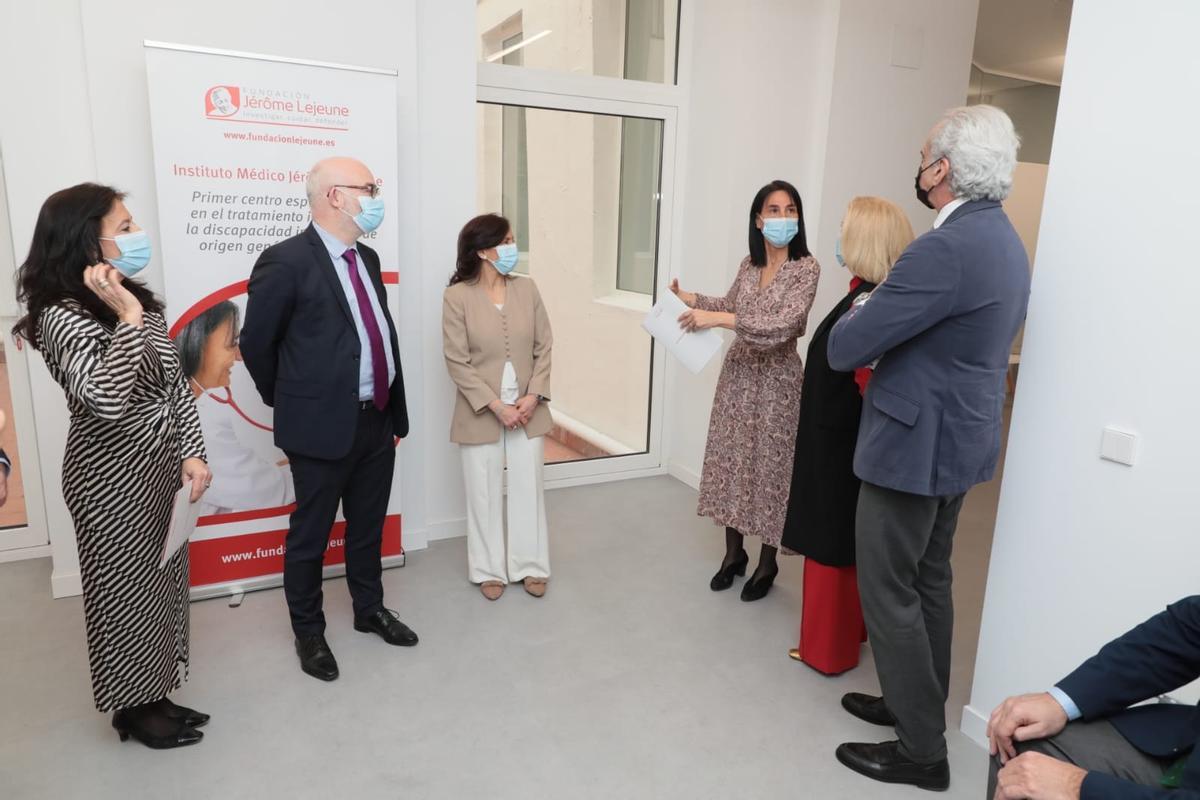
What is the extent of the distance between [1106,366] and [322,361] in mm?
2339

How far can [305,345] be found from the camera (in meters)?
2.58

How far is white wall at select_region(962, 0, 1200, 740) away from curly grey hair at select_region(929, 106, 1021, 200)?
304 millimetres

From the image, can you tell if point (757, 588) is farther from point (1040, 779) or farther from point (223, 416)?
point (223, 416)

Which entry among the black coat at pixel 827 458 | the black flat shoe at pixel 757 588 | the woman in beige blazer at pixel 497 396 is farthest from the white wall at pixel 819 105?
the black coat at pixel 827 458

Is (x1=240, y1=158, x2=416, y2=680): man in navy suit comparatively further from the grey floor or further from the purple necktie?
the grey floor

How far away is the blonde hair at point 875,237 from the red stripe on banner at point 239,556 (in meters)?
2.21

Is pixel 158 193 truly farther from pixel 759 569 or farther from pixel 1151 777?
pixel 1151 777

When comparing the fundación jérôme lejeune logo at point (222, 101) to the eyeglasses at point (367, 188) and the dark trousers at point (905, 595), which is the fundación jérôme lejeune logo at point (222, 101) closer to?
the eyeglasses at point (367, 188)

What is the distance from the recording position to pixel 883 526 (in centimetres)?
216

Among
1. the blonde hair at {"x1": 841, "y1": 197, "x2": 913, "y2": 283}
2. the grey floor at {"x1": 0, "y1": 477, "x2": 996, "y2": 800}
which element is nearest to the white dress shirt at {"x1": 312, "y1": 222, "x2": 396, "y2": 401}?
the grey floor at {"x1": 0, "y1": 477, "x2": 996, "y2": 800}

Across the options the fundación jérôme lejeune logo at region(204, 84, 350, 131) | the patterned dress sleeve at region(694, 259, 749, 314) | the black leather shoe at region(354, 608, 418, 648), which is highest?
the fundación jérôme lejeune logo at region(204, 84, 350, 131)

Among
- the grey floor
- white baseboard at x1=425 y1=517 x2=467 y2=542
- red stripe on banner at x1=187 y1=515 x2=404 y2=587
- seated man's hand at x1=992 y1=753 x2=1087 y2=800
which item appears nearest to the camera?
seated man's hand at x1=992 y1=753 x2=1087 y2=800

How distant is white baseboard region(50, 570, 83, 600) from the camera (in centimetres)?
327

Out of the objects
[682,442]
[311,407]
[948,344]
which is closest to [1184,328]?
[948,344]
